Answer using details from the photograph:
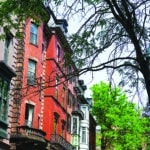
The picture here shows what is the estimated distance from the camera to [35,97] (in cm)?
3503

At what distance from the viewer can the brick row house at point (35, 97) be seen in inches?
994

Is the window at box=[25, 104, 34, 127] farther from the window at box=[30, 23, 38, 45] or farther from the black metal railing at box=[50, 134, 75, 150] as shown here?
the black metal railing at box=[50, 134, 75, 150]

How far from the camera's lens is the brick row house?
25237mm

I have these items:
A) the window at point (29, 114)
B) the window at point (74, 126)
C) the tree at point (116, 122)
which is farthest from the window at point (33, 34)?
the tree at point (116, 122)

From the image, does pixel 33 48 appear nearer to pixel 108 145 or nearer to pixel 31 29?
pixel 31 29

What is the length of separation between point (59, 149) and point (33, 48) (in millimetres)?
10591

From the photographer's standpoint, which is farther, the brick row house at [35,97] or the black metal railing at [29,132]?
the black metal railing at [29,132]

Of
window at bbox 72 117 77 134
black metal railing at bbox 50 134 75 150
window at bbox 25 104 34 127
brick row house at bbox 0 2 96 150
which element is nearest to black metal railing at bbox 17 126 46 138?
brick row house at bbox 0 2 96 150

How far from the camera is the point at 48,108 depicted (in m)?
39.2

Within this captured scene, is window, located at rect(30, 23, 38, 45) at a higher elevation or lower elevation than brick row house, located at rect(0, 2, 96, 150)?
higher

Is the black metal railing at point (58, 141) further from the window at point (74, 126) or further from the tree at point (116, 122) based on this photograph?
the tree at point (116, 122)

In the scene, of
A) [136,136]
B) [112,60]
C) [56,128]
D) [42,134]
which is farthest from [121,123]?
[112,60]

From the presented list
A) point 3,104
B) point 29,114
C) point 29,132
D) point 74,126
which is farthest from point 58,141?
point 3,104

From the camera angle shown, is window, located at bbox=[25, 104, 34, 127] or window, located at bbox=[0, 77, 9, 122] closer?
window, located at bbox=[0, 77, 9, 122]
